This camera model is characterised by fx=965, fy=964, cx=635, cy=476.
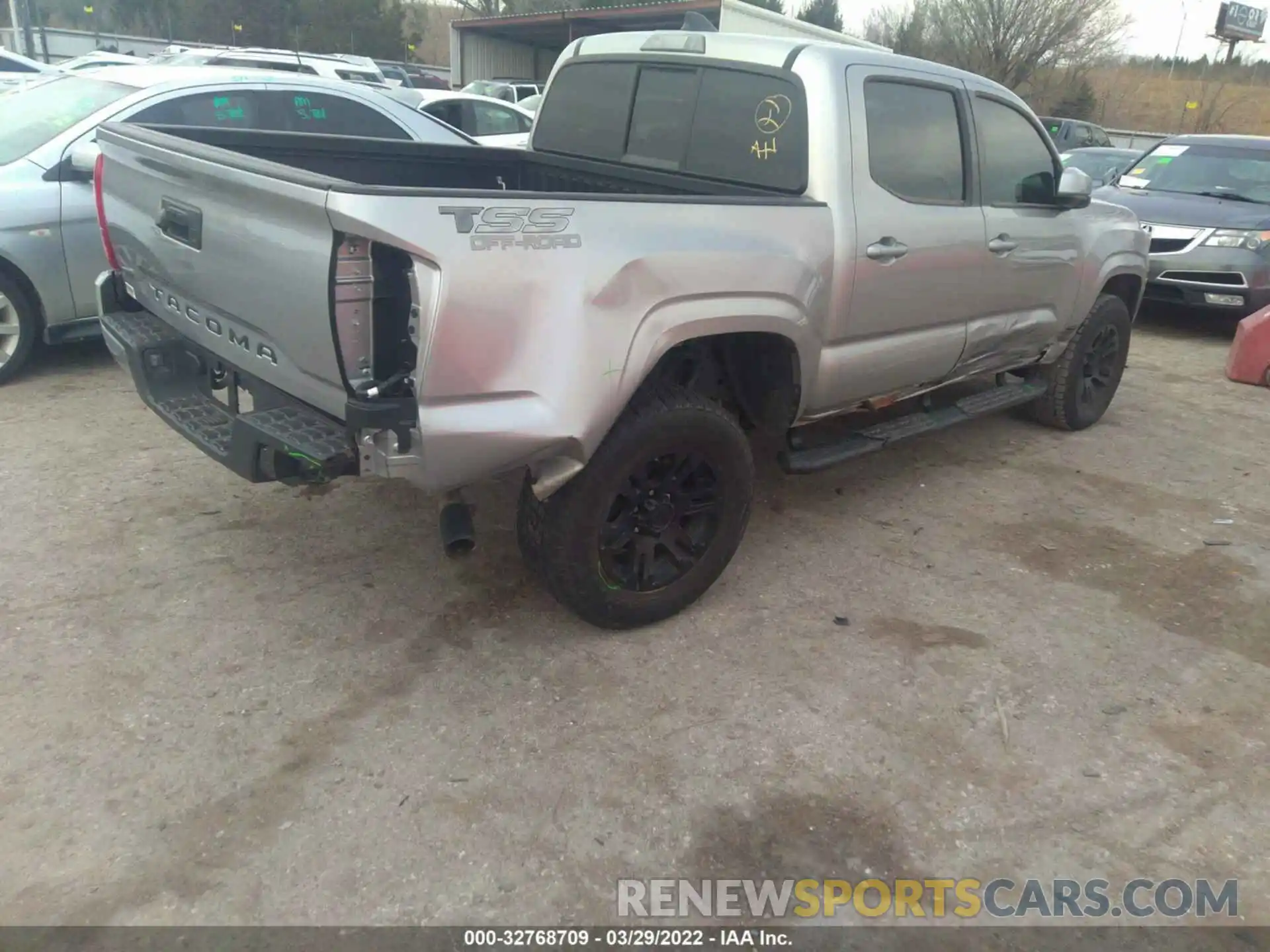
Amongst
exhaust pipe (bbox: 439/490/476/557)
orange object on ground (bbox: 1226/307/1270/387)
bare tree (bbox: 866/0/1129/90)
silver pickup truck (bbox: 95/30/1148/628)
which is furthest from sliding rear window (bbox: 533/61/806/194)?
bare tree (bbox: 866/0/1129/90)

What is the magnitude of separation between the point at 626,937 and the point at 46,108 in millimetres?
5841

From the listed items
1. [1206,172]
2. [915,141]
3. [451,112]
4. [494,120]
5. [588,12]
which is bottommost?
[1206,172]

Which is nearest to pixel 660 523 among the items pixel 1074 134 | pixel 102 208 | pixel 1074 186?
pixel 102 208

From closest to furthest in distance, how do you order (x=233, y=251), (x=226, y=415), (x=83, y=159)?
(x=233, y=251) < (x=226, y=415) < (x=83, y=159)

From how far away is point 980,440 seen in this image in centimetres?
573

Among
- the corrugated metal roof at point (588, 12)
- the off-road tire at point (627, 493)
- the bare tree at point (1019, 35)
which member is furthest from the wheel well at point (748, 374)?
the bare tree at point (1019, 35)

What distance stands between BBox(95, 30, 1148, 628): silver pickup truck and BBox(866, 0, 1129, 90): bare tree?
37.2m

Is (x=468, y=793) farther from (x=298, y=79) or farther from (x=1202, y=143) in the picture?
(x=1202, y=143)

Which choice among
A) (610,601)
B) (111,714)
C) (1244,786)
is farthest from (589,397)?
(1244,786)

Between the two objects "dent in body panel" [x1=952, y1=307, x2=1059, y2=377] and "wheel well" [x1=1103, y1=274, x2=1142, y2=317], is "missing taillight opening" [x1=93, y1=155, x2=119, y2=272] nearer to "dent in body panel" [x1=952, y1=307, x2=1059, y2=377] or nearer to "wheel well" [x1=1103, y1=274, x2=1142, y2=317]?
"dent in body panel" [x1=952, y1=307, x2=1059, y2=377]

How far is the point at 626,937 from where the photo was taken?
225 cm

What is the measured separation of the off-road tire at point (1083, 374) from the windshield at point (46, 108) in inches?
223

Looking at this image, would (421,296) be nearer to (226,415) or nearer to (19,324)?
(226,415)

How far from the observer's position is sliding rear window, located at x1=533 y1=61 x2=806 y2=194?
3.70 metres
